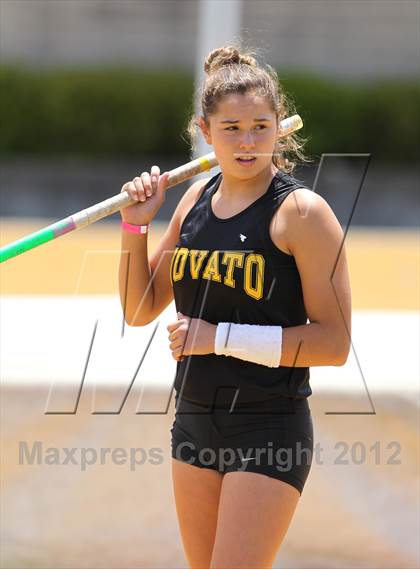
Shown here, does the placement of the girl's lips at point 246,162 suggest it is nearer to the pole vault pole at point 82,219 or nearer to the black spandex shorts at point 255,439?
the pole vault pole at point 82,219

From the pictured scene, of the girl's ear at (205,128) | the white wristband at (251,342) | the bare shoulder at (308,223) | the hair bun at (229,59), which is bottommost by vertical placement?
the white wristband at (251,342)

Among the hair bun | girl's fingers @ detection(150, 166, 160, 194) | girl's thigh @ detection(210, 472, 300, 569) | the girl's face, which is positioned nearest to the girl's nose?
the girl's face

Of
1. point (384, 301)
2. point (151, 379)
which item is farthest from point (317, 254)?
point (384, 301)

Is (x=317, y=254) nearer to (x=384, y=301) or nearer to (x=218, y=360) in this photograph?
(x=218, y=360)

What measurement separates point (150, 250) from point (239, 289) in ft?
16.4

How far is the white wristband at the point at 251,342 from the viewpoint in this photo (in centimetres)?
265

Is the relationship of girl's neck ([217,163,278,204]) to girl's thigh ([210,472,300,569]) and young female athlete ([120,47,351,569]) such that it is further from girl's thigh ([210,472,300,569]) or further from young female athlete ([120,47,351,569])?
girl's thigh ([210,472,300,569])

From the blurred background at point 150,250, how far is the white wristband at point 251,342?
2.86ft

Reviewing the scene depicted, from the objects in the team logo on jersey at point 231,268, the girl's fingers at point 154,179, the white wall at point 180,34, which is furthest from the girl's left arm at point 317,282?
the white wall at point 180,34

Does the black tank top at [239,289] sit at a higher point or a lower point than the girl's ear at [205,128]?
lower

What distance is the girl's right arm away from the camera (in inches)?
117

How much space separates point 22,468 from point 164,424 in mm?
559

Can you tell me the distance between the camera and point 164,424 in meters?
3.84

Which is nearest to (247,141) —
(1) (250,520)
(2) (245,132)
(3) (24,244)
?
(2) (245,132)
